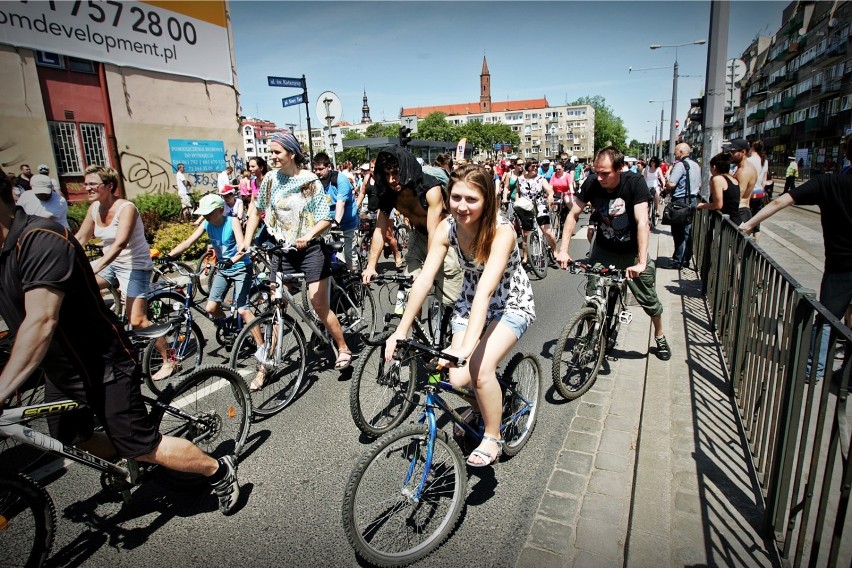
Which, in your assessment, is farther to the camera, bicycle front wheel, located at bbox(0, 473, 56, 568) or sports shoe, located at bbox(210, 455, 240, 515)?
sports shoe, located at bbox(210, 455, 240, 515)

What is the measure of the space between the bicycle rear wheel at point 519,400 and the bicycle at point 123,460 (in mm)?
1817

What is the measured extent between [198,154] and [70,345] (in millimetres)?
19054

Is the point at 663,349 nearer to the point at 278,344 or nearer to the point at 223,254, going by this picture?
the point at 278,344

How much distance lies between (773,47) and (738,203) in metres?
85.6

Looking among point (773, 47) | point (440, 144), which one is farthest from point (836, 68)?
point (440, 144)

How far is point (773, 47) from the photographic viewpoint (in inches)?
2803

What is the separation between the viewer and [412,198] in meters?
4.29

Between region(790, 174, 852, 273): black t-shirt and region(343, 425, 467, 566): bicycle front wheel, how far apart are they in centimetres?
349

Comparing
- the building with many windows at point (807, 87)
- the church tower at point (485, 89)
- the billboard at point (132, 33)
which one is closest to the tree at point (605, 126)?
the church tower at point (485, 89)

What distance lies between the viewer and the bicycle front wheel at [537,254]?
28.7 feet

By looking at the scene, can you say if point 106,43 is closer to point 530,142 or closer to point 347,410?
A: point 347,410

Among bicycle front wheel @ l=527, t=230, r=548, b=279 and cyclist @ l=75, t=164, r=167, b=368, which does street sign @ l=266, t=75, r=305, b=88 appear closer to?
bicycle front wheel @ l=527, t=230, r=548, b=279

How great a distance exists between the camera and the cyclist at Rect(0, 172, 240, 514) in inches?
85.7

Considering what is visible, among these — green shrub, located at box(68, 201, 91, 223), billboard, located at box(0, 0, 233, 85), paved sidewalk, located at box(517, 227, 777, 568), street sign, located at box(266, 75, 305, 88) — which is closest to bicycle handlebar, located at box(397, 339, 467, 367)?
paved sidewalk, located at box(517, 227, 777, 568)
